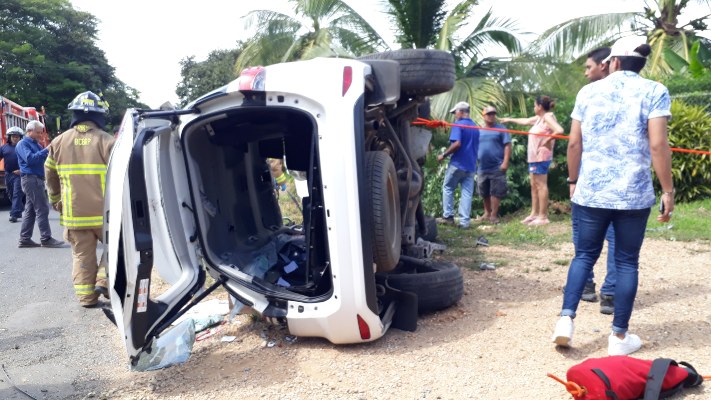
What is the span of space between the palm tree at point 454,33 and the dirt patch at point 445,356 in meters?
8.60

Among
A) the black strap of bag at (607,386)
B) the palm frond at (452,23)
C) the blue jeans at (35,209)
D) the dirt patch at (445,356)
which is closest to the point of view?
the black strap of bag at (607,386)

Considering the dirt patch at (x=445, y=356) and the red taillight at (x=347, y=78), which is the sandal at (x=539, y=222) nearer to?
the dirt patch at (x=445, y=356)

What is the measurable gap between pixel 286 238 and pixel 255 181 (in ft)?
1.82

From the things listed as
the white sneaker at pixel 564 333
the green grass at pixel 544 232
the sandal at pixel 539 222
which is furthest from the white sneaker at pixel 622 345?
the sandal at pixel 539 222

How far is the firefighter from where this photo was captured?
17.6ft

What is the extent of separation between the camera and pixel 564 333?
3.79 metres

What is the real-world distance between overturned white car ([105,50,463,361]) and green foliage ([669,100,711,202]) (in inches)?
283

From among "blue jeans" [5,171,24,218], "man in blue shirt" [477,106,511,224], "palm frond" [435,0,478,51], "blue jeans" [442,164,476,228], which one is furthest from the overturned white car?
"palm frond" [435,0,478,51]

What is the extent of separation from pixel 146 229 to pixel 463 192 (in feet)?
19.6

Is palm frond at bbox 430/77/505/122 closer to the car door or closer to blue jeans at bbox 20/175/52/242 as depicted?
blue jeans at bbox 20/175/52/242

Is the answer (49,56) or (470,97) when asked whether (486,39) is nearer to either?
(470,97)

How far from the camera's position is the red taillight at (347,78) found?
3.87 m

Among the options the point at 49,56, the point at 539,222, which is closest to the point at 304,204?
the point at 539,222

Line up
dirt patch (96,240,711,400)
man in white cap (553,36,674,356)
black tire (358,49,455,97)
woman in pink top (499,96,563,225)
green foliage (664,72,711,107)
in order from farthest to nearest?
green foliage (664,72,711,107) < woman in pink top (499,96,563,225) < black tire (358,49,455,97) < man in white cap (553,36,674,356) < dirt patch (96,240,711,400)
